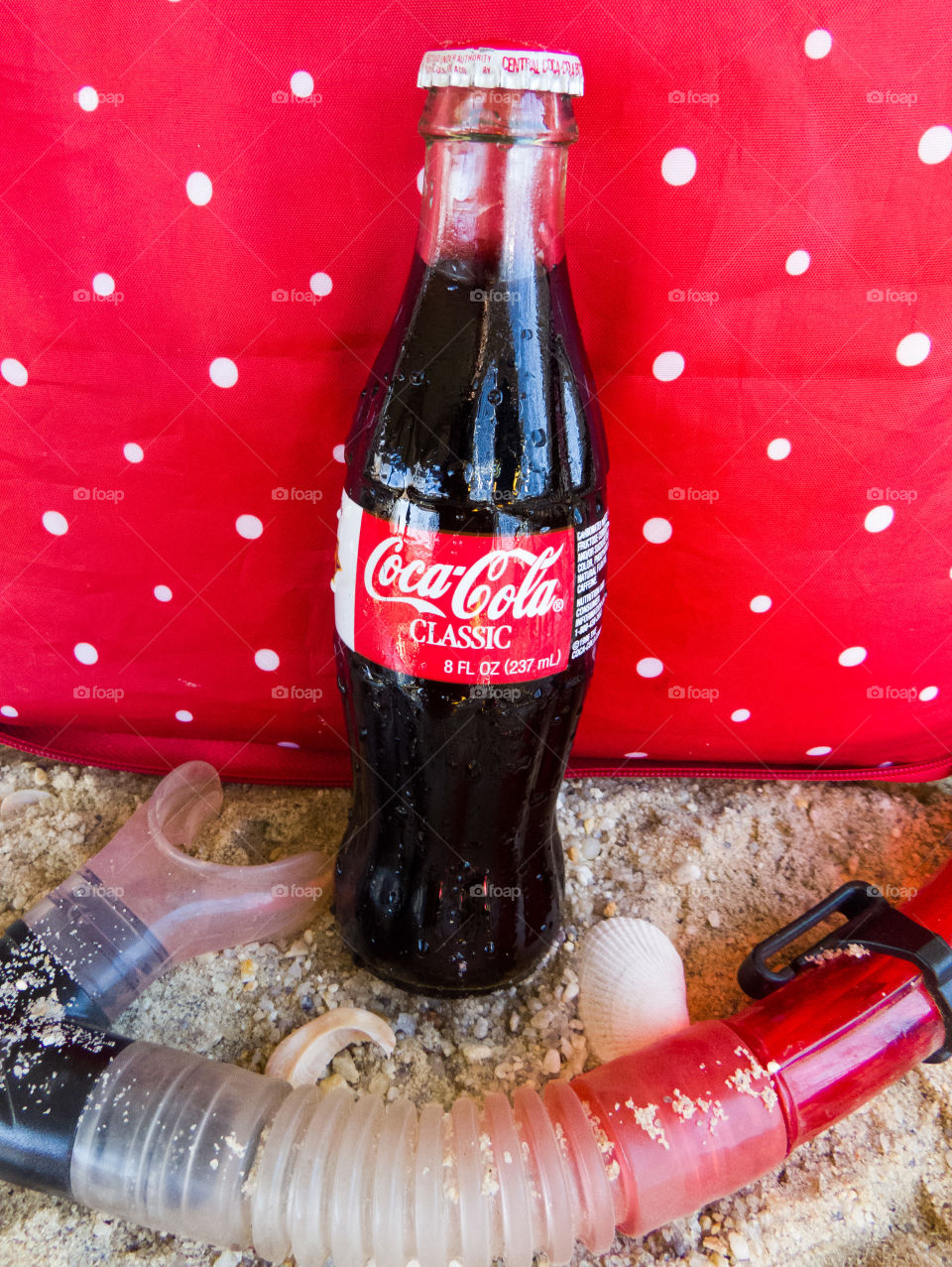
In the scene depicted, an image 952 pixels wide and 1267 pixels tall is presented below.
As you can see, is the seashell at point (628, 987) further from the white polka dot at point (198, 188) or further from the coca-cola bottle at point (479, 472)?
the white polka dot at point (198, 188)

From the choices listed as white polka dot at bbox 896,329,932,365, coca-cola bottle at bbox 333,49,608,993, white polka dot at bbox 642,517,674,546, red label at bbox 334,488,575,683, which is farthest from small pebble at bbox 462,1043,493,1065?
white polka dot at bbox 896,329,932,365

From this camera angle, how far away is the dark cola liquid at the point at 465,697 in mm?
802

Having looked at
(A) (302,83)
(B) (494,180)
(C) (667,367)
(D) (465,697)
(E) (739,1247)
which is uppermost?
(A) (302,83)

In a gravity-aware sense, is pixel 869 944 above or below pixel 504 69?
below

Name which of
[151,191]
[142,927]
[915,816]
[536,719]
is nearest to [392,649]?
[536,719]

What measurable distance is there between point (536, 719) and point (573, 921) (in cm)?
34

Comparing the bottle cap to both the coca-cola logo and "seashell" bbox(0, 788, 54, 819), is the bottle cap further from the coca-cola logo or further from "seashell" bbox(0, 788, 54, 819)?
"seashell" bbox(0, 788, 54, 819)

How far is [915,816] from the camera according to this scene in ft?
4.17

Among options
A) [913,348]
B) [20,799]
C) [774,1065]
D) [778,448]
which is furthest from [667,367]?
[20,799]

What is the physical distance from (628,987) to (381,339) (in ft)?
2.57

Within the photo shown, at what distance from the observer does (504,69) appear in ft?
2.34

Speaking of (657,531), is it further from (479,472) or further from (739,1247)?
(739,1247)

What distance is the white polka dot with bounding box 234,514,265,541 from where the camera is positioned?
44.3 inches

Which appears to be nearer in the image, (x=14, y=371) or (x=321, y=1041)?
(x=321, y=1041)
